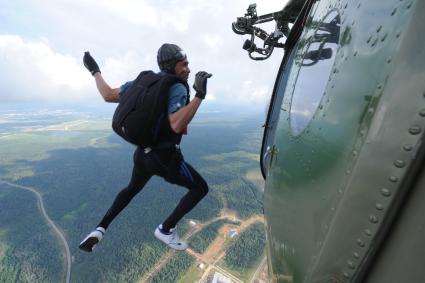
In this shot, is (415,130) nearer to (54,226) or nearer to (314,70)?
(314,70)

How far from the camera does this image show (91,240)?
334cm

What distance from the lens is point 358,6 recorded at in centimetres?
129

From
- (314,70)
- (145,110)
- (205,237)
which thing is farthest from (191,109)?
(205,237)

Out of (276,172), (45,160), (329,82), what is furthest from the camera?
(45,160)

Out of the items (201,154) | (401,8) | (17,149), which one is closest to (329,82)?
(401,8)

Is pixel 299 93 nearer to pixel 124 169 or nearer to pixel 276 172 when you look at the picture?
pixel 276 172

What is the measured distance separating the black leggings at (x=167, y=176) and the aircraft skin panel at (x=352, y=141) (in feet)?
5.20

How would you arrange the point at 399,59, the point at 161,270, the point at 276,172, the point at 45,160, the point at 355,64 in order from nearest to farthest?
the point at 399,59
the point at 355,64
the point at 276,172
the point at 161,270
the point at 45,160

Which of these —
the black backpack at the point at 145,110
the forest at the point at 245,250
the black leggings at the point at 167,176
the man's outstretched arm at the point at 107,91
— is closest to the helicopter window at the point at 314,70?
the black backpack at the point at 145,110

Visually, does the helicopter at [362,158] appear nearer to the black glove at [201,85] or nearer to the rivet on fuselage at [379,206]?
the rivet on fuselage at [379,206]

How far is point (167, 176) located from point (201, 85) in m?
1.13

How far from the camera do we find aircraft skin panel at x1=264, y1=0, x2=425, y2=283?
0.87 m

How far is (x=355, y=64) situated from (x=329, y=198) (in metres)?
0.57

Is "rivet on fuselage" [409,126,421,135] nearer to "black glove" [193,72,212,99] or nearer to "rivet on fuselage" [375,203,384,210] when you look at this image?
"rivet on fuselage" [375,203,384,210]
